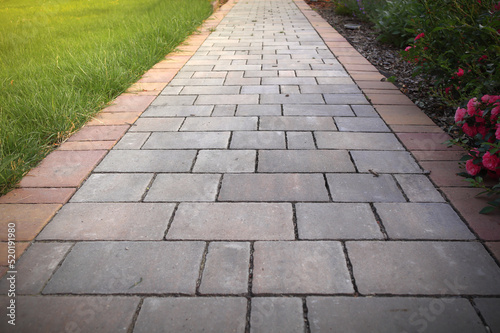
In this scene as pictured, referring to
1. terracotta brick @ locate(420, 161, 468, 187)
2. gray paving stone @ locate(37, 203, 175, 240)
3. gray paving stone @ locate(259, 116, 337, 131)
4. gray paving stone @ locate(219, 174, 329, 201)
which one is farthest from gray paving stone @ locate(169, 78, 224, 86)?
terracotta brick @ locate(420, 161, 468, 187)

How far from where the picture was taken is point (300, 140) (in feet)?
8.46

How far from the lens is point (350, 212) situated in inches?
70.7

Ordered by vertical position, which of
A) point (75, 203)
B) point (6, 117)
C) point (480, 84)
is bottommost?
point (75, 203)

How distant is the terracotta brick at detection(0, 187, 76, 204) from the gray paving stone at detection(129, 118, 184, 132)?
897 mm

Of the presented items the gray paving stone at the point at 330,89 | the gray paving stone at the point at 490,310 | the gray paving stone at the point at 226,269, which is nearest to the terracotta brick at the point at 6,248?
the gray paving stone at the point at 226,269

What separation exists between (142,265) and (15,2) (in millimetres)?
11371

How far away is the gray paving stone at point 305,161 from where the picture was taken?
2211 mm

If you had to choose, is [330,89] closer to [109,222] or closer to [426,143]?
[426,143]

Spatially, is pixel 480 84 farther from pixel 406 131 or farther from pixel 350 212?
pixel 350 212

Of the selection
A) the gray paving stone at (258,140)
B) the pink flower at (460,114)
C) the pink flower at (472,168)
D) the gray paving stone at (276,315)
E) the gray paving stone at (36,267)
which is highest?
the pink flower at (460,114)

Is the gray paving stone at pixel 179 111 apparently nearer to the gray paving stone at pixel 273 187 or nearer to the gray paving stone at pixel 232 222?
the gray paving stone at pixel 273 187

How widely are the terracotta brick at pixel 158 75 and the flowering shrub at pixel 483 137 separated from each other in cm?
297

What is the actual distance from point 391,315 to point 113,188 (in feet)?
5.14

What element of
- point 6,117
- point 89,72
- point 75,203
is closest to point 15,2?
point 89,72
